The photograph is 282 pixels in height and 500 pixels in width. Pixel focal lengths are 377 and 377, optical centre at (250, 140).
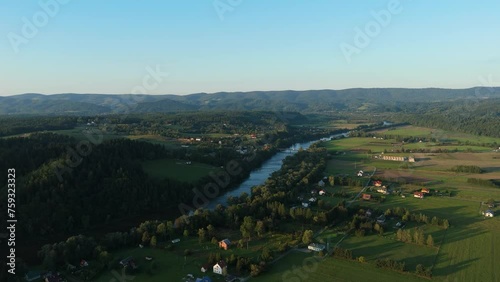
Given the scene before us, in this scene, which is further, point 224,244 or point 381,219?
point 381,219

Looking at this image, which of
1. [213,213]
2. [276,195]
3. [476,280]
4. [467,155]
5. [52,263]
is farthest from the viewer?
[467,155]

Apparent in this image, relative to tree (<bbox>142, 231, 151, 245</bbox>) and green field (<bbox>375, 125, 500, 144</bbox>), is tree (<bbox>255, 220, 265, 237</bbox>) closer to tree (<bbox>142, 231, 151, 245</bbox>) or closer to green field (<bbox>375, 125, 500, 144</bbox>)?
tree (<bbox>142, 231, 151, 245</bbox>)

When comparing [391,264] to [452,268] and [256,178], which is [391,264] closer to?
[452,268]

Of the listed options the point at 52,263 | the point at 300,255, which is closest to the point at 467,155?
the point at 300,255

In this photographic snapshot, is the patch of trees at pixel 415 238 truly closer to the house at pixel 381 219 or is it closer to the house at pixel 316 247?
the house at pixel 381 219

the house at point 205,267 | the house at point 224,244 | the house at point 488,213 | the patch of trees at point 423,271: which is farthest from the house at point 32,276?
the house at point 488,213

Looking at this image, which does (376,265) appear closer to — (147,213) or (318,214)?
(318,214)

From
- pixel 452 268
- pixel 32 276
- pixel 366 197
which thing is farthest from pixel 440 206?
pixel 32 276
